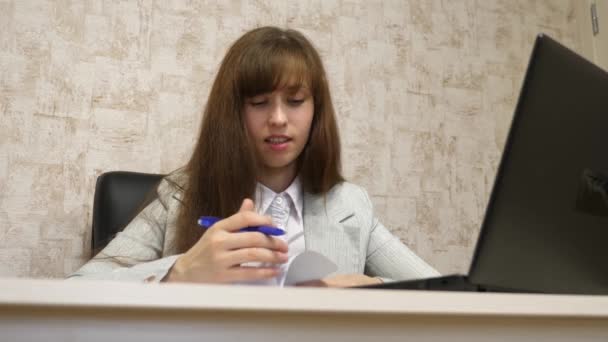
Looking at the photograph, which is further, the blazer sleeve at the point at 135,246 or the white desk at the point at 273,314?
the blazer sleeve at the point at 135,246

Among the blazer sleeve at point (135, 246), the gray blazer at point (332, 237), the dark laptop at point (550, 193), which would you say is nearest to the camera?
the dark laptop at point (550, 193)

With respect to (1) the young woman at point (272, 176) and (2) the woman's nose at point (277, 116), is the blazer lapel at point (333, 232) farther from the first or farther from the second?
(2) the woman's nose at point (277, 116)

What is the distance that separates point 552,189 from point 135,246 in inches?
33.6

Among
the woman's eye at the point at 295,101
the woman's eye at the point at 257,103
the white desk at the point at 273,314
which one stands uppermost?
the woman's eye at the point at 295,101

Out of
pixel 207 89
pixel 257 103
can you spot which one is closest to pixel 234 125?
pixel 257 103

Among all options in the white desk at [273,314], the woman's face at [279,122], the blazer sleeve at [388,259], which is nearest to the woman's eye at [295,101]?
the woman's face at [279,122]

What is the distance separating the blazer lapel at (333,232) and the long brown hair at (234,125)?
0.53ft

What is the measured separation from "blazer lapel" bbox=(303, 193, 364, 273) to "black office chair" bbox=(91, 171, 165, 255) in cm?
38

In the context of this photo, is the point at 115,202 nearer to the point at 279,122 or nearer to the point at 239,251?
the point at 279,122

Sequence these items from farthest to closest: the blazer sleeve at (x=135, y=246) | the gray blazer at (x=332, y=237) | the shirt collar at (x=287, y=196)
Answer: the shirt collar at (x=287, y=196), the gray blazer at (x=332, y=237), the blazer sleeve at (x=135, y=246)

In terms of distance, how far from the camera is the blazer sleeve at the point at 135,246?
1.02 m

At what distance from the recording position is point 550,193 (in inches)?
22.7

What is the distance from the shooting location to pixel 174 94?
1.71 metres

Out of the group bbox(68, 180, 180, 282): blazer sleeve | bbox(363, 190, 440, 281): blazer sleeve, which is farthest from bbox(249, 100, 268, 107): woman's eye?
bbox(363, 190, 440, 281): blazer sleeve
